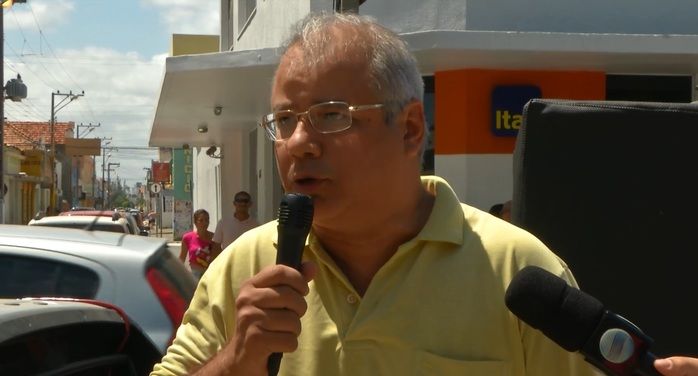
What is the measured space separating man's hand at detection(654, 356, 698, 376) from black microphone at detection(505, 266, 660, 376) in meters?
0.01

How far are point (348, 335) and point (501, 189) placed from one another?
9892 mm

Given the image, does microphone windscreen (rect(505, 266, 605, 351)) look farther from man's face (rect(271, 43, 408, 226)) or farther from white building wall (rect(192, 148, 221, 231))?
white building wall (rect(192, 148, 221, 231))

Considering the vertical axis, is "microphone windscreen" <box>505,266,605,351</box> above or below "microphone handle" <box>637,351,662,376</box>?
above

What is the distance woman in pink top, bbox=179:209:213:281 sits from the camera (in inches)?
497

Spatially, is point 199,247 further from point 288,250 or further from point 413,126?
point 288,250

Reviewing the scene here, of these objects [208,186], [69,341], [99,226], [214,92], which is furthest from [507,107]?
[208,186]

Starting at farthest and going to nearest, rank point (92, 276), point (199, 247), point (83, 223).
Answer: point (199, 247), point (83, 223), point (92, 276)

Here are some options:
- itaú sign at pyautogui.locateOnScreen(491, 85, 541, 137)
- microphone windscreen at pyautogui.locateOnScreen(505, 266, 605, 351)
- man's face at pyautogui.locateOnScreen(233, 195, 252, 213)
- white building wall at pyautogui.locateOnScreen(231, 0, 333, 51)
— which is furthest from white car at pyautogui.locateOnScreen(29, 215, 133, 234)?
microphone windscreen at pyautogui.locateOnScreen(505, 266, 605, 351)

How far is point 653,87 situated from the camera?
12.3 meters

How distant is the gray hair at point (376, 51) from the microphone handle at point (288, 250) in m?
0.39

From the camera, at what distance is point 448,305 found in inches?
83.4

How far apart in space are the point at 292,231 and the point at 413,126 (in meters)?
0.47

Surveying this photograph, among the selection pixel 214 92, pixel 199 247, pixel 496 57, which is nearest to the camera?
pixel 496 57

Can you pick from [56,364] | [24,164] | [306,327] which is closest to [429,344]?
[306,327]
